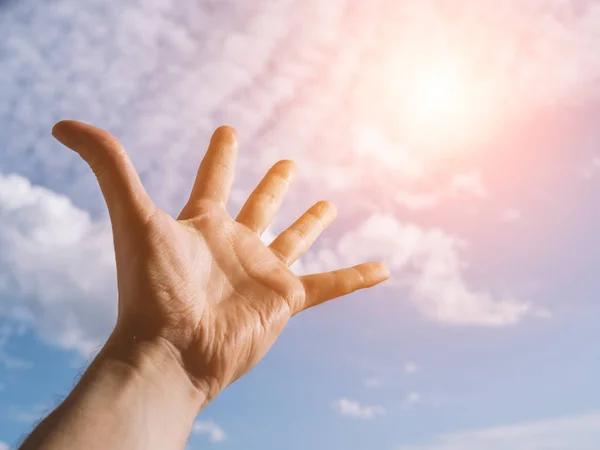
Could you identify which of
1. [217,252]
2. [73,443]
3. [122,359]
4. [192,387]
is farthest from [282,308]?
[73,443]

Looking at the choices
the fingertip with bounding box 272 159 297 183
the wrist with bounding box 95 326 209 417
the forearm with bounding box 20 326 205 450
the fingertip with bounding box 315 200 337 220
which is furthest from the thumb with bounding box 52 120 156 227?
the fingertip with bounding box 315 200 337 220

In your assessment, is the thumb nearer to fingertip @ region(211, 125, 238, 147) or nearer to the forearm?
the forearm

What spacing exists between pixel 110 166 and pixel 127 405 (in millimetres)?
1860

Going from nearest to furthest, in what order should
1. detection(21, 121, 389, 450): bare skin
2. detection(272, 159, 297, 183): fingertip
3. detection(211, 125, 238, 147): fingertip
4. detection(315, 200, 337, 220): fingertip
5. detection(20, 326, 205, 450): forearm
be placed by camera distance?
detection(20, 326, 205, 450): forearm
detection(21, 121, 389, 450): bare skin
detection(211, 125, 238, 147): fingertip
detection(272, 159, 297, 183): fingertip
detection(315, 200, 337, 220): fingertip

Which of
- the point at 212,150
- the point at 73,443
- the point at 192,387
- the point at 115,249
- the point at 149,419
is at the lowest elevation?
the point at 73,443

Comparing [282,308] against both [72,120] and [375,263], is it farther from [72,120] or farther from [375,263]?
[72,120]

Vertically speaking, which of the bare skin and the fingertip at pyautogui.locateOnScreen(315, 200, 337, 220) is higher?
the fingertip at pyautogui.locateOnScreen(315, 200, 337, 220)

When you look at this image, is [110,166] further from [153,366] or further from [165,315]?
[153,366]

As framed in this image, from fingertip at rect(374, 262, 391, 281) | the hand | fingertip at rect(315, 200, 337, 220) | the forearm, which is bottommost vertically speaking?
the forearm

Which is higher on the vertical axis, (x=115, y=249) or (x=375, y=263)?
(x=375, y=263)

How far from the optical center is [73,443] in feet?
11.5

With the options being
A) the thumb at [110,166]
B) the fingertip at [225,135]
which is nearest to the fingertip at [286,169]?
the fingertip at [225,135]

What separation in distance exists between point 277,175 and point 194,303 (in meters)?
2.97

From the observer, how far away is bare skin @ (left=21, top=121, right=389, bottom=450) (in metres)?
3.89
